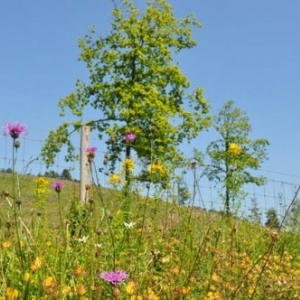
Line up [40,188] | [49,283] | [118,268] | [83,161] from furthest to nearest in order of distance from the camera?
[83,161] < [40,188] < [118,268] < [49,283]

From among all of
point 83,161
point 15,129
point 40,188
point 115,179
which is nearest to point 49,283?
point 15,129

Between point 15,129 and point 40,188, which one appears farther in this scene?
point 40,188

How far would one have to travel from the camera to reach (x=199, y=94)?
2106 centimetres

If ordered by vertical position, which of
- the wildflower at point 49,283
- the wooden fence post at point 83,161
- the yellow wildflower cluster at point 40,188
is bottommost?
the wildflower at point 49,283

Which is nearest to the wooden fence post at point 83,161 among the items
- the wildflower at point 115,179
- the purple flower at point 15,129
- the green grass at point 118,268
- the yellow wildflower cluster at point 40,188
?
the yellow wildflower cluster at point 40,188

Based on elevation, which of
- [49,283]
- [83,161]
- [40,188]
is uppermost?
[83,161]

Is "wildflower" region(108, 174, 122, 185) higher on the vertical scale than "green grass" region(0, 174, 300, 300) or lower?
higher

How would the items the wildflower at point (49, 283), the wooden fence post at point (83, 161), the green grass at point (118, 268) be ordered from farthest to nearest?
1. the wooden fence post at point (83, 161)
2. the green grass at point (118, 268)
3. the wildflower at point (49, 283)

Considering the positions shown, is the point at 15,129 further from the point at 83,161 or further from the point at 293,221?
the point at 83,161

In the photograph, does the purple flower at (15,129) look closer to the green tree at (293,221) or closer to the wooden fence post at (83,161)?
the green tree at (293,221)

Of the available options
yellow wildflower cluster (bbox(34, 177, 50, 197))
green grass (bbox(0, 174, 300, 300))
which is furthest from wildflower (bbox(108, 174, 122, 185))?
green grass (bbox(0, 174, 300, 300))

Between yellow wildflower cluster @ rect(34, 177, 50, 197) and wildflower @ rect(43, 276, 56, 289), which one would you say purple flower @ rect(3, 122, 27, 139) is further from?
yellow wildflower cluster @ rect(34, 177, 50, 197)

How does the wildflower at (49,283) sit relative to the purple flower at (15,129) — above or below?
below

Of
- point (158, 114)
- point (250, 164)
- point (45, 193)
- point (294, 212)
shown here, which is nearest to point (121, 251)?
point (45, 193)
